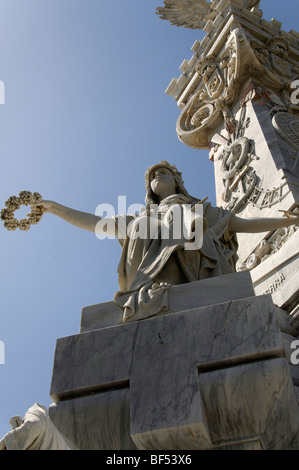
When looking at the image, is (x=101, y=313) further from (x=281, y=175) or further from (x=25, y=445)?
(x=281, y=175)

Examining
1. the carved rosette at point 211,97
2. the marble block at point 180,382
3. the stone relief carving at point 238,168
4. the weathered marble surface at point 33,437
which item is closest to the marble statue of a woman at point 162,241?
the marble block at point 180,382

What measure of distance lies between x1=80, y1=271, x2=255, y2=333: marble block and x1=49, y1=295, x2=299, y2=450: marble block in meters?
0.26

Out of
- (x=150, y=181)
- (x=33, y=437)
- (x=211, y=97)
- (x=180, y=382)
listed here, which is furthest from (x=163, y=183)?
(x=211, y=97)

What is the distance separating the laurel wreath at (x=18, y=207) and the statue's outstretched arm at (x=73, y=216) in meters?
0.07

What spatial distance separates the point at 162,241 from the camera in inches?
195

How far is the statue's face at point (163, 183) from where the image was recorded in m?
5.98

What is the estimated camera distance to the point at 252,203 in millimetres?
8414

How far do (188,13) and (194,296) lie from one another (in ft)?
35.7

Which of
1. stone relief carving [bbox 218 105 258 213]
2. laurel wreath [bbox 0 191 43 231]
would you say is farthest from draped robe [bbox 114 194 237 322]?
stone relief carving [bbox 218 105 258 213]

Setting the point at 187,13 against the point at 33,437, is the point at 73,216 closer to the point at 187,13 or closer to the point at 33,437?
the point at 33,437

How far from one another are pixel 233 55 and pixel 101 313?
7414 mm

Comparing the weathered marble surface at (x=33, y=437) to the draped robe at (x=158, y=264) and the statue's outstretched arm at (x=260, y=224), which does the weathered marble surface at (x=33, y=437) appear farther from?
the statue's outstretched arm at (x=260, y=224)

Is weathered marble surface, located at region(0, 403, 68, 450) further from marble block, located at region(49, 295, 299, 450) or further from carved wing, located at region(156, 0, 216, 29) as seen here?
carved wing, located at region(156, 0, 216, 29)
